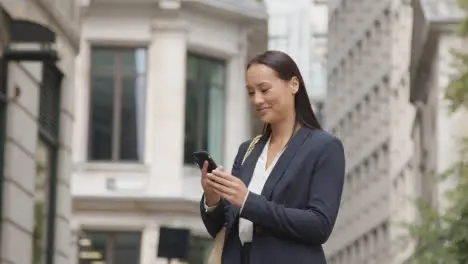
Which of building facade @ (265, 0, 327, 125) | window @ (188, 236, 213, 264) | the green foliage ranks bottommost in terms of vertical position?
window @ (188, 236, 213, 264)

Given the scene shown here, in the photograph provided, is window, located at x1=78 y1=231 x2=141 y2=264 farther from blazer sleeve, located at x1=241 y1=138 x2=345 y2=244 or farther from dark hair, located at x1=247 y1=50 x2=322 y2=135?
blazer sleeve, located at x1=241 y1=138 x2=345 y2=244

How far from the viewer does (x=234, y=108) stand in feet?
122

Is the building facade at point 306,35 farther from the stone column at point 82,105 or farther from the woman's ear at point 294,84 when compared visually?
the woman's ear at point 294,84

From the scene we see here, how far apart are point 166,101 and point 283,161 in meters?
31.0

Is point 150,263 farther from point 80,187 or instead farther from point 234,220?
point 234,220

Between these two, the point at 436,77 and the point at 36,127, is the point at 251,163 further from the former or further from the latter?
the point at 436,77

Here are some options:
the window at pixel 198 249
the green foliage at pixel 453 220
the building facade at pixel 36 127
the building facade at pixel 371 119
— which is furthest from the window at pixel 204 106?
the building facade at pixel 371 119

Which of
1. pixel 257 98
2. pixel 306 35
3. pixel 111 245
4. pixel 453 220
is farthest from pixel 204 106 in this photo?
pixel 306 35

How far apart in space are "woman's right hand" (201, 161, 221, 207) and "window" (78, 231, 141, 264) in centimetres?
3063

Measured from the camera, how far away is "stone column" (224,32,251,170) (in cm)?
3697

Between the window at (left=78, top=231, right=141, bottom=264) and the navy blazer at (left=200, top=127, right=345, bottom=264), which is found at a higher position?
the navy blazer at (left=200, top=127, right=345, bottom=264)

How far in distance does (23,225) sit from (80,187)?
1720 centimetres

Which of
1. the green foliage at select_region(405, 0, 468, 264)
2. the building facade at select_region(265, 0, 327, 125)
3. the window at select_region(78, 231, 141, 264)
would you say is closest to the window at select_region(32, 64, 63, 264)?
the green foliage at select_region(405, 0, 468, 264)

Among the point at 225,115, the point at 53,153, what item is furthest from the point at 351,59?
the point at 53,153
